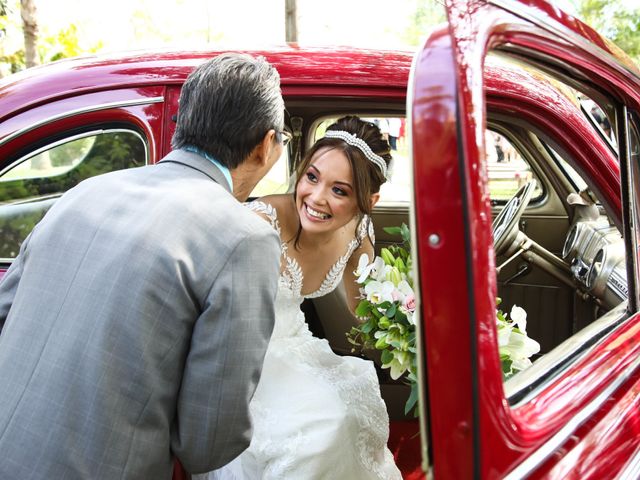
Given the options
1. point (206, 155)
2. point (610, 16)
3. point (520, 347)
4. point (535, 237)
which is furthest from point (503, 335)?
point (610, 16)

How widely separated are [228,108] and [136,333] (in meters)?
0.53

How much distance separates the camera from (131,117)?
1.85 metres

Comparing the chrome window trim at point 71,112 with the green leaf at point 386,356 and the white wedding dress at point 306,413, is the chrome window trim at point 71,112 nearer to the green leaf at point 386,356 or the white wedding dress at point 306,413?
the white wedding dress at point 306,413

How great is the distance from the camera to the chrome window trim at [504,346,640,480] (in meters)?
0.96

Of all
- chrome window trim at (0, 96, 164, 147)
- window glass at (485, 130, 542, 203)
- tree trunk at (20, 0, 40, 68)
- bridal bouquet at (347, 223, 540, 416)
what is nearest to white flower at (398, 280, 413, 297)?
bridal bouquet at (347, 223, 540, 416)

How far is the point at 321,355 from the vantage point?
2309mm

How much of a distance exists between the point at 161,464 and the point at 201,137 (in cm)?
68

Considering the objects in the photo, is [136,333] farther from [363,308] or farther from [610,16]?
[610,16]

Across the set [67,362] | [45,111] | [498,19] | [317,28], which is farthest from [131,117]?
[317,28]

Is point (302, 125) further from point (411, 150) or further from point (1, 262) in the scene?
point (411, 150)

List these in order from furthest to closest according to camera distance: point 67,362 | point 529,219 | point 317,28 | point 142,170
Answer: point 317,28 < point 529,219 < point 142,170 < point 67,362

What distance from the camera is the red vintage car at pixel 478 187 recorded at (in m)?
0.78

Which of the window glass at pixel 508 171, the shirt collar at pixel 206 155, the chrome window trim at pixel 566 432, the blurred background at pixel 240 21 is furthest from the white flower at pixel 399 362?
the blurred background at pixel 240 21

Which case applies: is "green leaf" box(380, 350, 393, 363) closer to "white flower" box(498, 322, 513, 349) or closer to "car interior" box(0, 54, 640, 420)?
"white flower" box(498, 322, 513, 349)
